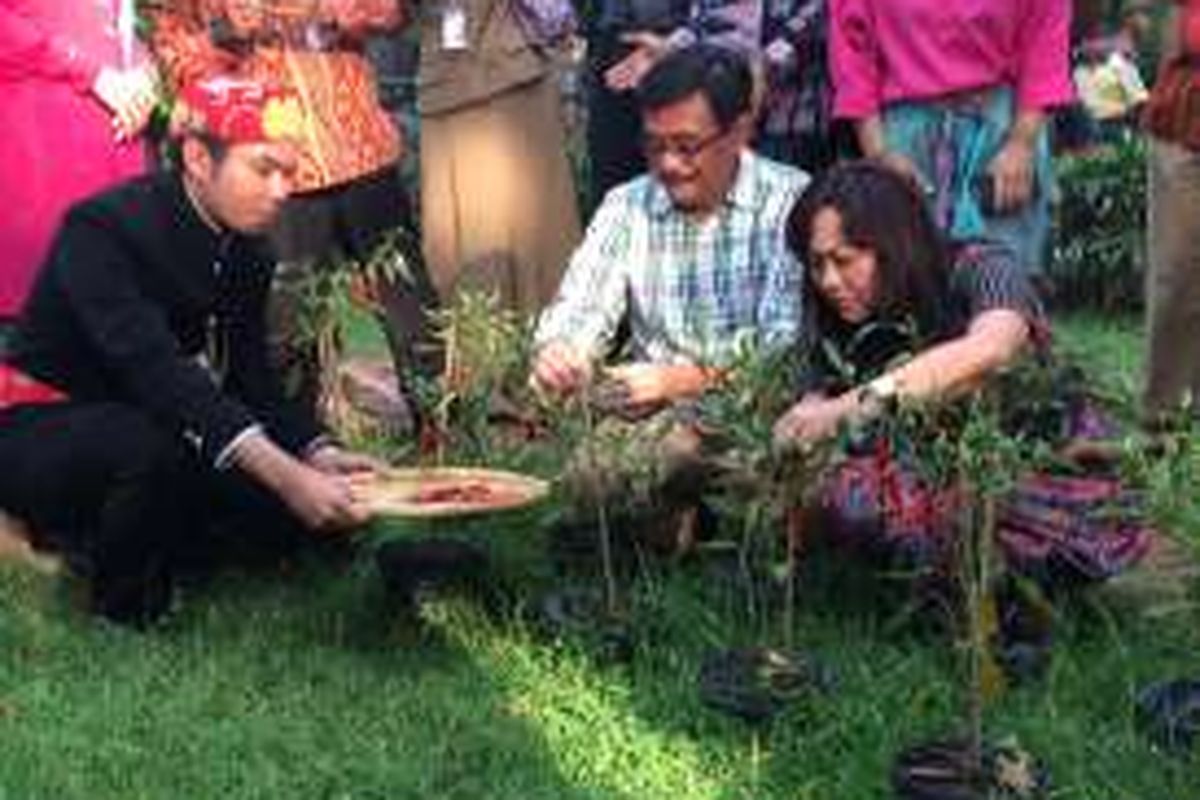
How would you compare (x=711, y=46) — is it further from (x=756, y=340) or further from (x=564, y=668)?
(x=564, y=668)

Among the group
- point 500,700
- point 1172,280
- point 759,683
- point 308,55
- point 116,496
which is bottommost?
point 500,700

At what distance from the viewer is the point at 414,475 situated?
467 cm

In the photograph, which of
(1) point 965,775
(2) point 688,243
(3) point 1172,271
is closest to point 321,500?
(2) point 688,243

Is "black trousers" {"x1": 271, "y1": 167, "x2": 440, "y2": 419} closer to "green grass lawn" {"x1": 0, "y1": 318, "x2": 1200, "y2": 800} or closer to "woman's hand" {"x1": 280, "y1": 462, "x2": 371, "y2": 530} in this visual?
"green grass lawn" {"x1": 0, "y1": 318, "x2": 1200, "y2": 800}

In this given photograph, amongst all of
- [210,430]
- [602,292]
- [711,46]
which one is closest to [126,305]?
[210,430]

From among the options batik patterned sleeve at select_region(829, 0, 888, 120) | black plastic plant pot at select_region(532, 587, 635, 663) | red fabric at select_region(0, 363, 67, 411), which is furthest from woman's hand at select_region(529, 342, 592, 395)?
red fabric at select_region(0, 363, 67, 411)

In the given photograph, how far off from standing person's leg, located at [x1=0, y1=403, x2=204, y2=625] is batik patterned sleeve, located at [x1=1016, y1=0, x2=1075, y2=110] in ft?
6.46

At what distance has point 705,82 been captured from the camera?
16.3 feet

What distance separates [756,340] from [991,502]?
0.82 m

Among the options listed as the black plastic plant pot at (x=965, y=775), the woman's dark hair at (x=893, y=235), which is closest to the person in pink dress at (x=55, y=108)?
the woman's dark hair at (x=893, y=235)

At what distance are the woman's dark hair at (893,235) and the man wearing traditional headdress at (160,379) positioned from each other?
1.06m

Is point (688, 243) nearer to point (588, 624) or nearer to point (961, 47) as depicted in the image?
point (961, 47)

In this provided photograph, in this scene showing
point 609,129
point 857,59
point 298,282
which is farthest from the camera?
point 609,129

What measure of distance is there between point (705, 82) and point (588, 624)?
119cm
